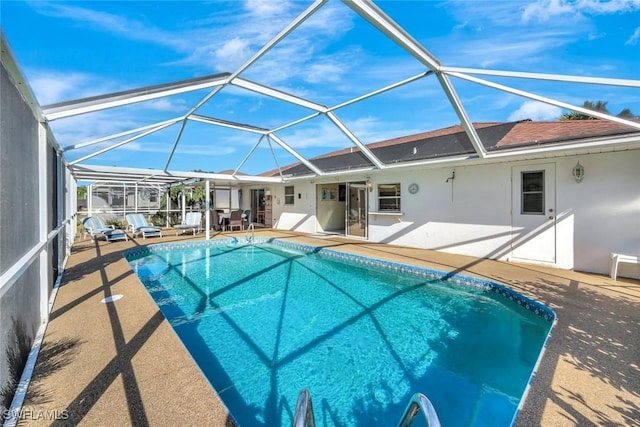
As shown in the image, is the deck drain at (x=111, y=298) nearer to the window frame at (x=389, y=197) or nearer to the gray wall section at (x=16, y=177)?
the gray wall section at (x=16, y=177)

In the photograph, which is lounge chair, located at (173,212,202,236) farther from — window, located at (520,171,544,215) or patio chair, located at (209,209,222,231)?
window, located at (520,171,544,215)

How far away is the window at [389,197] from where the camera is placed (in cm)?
1046

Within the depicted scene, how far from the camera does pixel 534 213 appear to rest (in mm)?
7293

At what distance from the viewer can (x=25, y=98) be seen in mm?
2779

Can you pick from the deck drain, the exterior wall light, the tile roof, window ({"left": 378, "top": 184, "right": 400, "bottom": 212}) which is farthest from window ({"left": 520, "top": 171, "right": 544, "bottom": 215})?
the deck drain

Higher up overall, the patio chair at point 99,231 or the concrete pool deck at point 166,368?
the patio chair at point 99,231

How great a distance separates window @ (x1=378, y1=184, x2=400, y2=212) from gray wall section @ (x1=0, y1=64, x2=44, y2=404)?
9393mm

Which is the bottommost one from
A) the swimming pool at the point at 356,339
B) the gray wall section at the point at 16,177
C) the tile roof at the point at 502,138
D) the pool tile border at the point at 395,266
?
the swimming pool at the point at 356,339

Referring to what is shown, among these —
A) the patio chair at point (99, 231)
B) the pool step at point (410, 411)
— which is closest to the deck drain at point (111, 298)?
the pool step at point (410, 411)

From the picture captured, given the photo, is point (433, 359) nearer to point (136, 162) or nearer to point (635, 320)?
point (635, 320)

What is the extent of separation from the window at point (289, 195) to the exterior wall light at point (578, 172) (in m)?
11.2

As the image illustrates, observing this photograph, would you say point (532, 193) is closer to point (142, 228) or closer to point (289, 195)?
point (289, 195)

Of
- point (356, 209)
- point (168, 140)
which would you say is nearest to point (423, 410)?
point (168, 140)

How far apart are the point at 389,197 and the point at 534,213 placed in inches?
177
